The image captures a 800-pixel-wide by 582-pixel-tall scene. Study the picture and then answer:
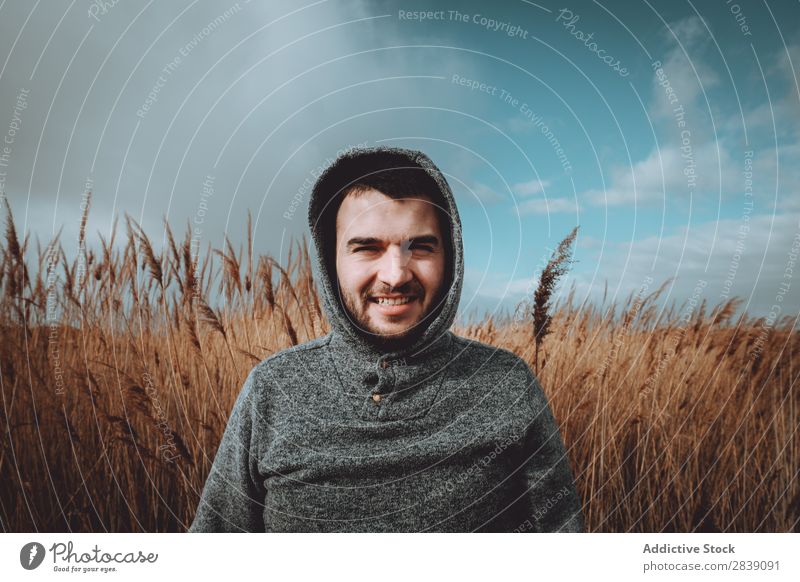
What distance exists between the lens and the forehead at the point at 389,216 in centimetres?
178

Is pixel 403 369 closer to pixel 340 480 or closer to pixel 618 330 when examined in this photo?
pixel 340 480

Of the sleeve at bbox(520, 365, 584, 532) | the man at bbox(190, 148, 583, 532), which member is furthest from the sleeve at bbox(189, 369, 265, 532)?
the sleeve at bbox(520, 365, 584, 532)

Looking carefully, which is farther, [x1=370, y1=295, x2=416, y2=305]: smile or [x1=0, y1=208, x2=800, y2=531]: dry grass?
[x1=0, y1=208, x2=800, y2=531]: dry grass

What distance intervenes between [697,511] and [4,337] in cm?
301

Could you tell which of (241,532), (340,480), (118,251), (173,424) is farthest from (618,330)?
(118,251)

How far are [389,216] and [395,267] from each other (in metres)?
0.16

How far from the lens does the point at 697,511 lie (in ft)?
7.84

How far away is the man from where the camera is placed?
179 centimetres

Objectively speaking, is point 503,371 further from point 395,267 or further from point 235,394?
point 235,394

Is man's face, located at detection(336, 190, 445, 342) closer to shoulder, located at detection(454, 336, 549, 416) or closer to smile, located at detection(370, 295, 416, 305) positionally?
→ smile, located at detection(370, 295, 416, 305)

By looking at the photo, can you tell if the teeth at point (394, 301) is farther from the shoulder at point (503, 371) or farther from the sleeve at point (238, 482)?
the sleeve at point (238, 482)

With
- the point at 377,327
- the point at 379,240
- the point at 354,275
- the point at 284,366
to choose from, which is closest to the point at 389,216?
the point at 379,240

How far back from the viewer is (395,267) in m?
1.78

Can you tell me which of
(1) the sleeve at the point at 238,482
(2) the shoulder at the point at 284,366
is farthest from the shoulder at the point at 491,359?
(1) the sleeve at the point at 238,482
